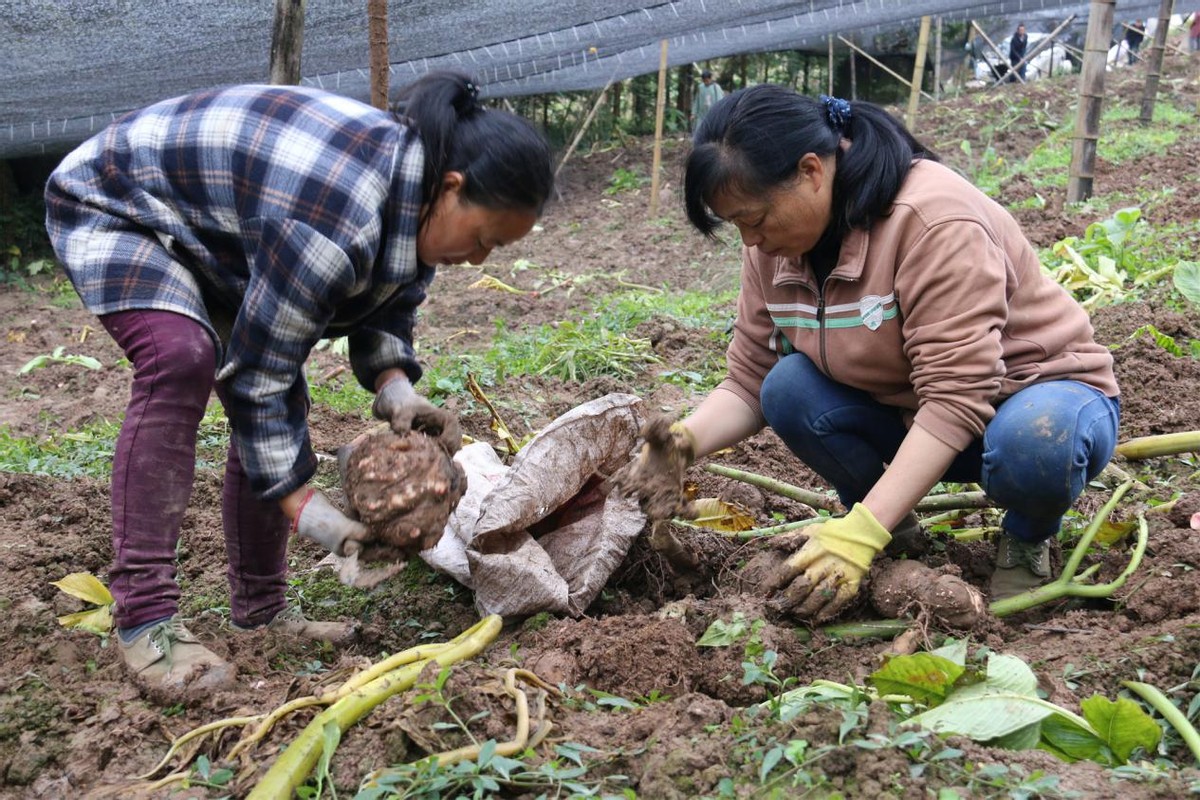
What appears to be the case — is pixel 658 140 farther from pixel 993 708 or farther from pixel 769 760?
pixel 769 760

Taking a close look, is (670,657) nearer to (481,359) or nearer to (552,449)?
(552,449)

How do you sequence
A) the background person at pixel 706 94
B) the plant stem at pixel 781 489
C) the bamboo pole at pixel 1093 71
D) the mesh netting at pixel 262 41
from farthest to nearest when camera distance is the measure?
the background person at pixel 706 94, the bamboo pole at pixel 1093 71, the mesh netting at pixel 262 41, the plant stem at pixel 781 489

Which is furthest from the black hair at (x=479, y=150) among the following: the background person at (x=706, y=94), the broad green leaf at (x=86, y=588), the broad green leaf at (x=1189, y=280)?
the background person at (x=706, y=94)

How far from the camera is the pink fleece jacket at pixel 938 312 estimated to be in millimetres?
1967

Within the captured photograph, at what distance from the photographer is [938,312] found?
1.98 metres

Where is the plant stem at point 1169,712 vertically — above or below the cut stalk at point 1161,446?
above

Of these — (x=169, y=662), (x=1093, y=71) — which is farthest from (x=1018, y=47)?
(x=169, y=662)

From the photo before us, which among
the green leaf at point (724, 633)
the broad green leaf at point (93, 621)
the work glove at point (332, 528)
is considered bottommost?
the broad green leaf at point (93, 621)

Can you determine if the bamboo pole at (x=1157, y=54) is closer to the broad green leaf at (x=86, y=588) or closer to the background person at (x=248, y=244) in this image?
the background person at (x=248, y=244)

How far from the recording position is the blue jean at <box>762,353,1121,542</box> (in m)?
2.02

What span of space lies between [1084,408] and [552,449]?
1.10 meters

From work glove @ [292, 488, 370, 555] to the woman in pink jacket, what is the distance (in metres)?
0.69

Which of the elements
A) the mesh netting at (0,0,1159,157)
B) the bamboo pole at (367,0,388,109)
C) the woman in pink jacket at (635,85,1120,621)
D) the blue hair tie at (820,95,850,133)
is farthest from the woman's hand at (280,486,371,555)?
the mesh netting at (0,0,1159,157)

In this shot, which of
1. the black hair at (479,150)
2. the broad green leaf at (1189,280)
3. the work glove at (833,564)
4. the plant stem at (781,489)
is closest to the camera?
the black hair at (479,150)
